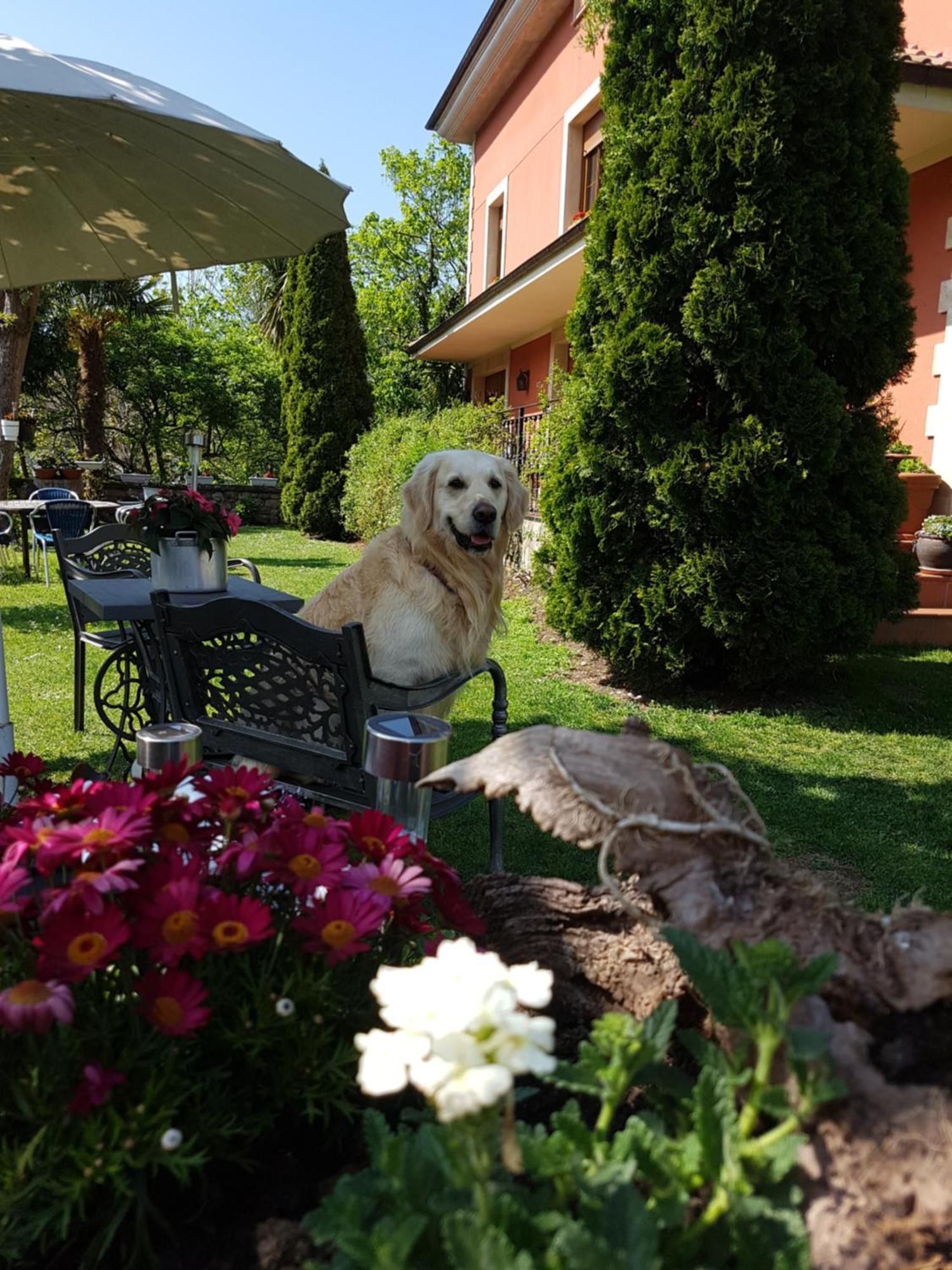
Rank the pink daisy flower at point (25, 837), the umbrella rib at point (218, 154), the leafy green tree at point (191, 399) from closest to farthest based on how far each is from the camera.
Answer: the pink daisy flower at point (25, 837), the umbrella rib at point (218, 154), the leafy green tree at point (191, 399)

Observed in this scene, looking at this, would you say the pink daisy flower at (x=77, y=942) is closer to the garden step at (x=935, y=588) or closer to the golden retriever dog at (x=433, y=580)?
the golden retriever dog at (x=433, y=580)

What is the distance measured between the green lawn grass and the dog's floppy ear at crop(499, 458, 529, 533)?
1466 mm

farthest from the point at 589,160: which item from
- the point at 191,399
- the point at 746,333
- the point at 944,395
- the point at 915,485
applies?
the point at 191,399

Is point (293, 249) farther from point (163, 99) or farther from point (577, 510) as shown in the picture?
point (577, 510)

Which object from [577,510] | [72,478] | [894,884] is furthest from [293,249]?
[72,478]

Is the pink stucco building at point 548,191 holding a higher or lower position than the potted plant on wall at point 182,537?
higher

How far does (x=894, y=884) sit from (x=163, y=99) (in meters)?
4.21

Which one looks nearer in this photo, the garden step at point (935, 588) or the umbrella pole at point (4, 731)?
the umbrella pole at point (4, 731)

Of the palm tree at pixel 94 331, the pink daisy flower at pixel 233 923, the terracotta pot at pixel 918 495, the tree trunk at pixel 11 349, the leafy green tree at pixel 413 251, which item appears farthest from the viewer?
the leafy green tree at pixel 413 251

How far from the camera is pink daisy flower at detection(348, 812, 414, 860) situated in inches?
53.6

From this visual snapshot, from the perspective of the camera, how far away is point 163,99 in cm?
A: 308

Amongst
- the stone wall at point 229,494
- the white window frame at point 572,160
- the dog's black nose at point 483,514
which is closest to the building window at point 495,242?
the white window frame at point 572,160

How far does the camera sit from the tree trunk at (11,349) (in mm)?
15375

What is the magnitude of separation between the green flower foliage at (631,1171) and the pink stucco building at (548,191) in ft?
27.3
